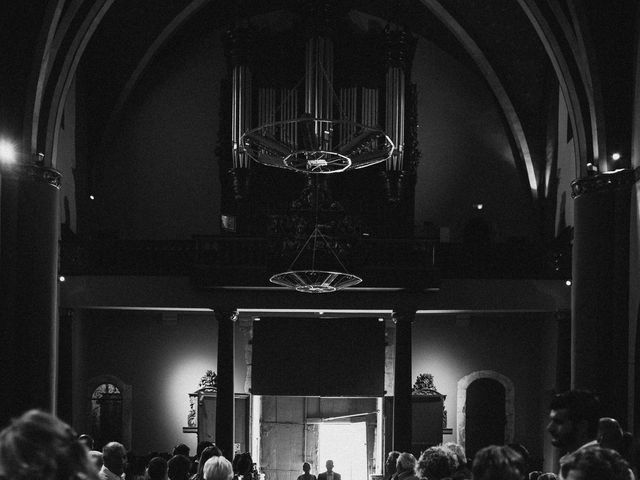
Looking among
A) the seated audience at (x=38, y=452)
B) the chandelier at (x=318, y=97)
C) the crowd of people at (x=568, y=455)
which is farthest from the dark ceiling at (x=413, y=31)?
the seated audience at (x=38, y=452)

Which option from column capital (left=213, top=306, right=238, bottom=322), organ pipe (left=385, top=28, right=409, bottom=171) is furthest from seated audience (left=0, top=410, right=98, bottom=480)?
organ pipe (left=385, top=28, right=409, bottom=171)

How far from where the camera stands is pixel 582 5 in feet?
38.9

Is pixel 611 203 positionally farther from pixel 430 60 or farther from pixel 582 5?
pixel 430 60

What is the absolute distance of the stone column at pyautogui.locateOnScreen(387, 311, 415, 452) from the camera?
16.5m

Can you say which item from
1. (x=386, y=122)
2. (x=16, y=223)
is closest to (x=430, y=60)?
(x=386, y=122)

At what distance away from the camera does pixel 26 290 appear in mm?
11867

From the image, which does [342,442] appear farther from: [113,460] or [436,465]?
[436,465]

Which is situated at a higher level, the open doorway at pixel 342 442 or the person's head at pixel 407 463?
the person's head at pixel 407 463

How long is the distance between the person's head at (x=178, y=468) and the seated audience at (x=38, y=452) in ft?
13.3

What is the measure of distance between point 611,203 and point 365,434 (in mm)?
9750

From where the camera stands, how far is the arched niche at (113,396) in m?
19.2

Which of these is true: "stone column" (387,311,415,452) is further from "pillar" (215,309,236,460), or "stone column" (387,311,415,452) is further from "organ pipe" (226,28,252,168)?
"organ pipe" (226,28,252,168)

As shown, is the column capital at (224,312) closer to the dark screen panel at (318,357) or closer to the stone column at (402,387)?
the dark screen panel at (318,357)

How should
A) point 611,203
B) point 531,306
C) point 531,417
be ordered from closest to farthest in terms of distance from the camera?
point 611,203 < point 531,306 < point 531,417
